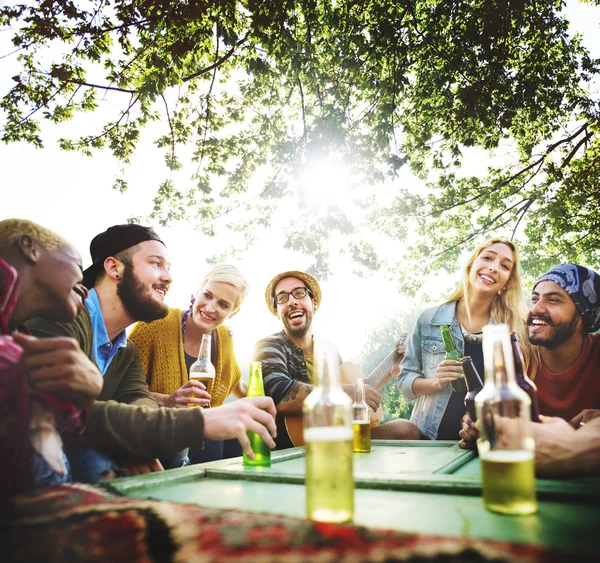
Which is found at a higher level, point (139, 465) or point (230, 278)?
point (230, 278)

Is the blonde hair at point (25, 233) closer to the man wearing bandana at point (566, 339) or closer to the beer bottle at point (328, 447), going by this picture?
the beer bottle at point (328, 447)

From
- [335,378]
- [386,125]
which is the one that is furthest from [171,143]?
[335,378]

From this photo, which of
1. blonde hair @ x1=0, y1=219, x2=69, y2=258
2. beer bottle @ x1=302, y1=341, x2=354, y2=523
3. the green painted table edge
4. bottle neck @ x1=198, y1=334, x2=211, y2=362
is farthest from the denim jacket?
blonde hair @ x1=0, y1=219, x2=69, y2=258

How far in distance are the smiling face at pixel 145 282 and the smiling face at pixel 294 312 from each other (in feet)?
4.48

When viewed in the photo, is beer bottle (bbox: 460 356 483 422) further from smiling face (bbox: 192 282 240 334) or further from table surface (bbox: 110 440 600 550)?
smiling face (bbox: 192 282 240 334)

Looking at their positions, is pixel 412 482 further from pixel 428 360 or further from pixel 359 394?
pixel 428 360

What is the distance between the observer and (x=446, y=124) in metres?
6.19

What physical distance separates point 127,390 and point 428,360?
Answer: 2590mm

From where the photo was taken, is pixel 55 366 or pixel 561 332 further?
pixel 561 332

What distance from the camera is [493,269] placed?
3488mm

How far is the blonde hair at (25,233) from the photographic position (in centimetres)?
142

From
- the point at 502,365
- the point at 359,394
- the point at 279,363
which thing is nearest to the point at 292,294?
the point at 279,363

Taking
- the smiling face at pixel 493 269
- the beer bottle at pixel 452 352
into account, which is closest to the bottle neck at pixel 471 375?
the beer bottle at pixel 452 352

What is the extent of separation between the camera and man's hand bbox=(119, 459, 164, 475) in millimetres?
1731
